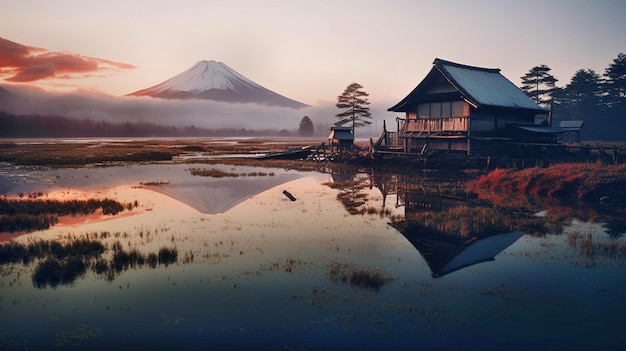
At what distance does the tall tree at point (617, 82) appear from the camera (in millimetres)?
71938

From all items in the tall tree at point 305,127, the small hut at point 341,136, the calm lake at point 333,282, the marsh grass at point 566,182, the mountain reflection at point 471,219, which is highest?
the tall tree at point 305,127

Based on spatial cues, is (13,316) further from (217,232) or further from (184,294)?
(217,232)

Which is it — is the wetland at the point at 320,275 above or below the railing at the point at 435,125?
below

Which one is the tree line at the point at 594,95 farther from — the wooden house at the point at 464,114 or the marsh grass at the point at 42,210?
the marsh grass at the point at 42,210

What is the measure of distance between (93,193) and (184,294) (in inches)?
722

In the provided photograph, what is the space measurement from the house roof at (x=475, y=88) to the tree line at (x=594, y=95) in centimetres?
3789

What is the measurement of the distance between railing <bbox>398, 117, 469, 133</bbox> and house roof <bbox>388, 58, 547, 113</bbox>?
164 cm

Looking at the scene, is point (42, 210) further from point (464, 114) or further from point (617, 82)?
point (617, 82)

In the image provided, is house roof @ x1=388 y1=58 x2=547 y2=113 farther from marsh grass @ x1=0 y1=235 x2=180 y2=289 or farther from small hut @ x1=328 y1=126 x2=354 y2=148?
marsh grass @ x1=0 y1=235 x2=180 y2=289

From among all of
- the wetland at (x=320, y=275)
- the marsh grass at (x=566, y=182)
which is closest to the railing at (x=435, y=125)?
the marsh grass at (x=566, y=182)

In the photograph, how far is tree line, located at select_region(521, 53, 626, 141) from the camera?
72.5 metres

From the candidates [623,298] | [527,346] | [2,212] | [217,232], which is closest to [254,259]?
[217,232]

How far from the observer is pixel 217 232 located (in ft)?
50.0

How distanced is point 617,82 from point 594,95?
17.3ft
